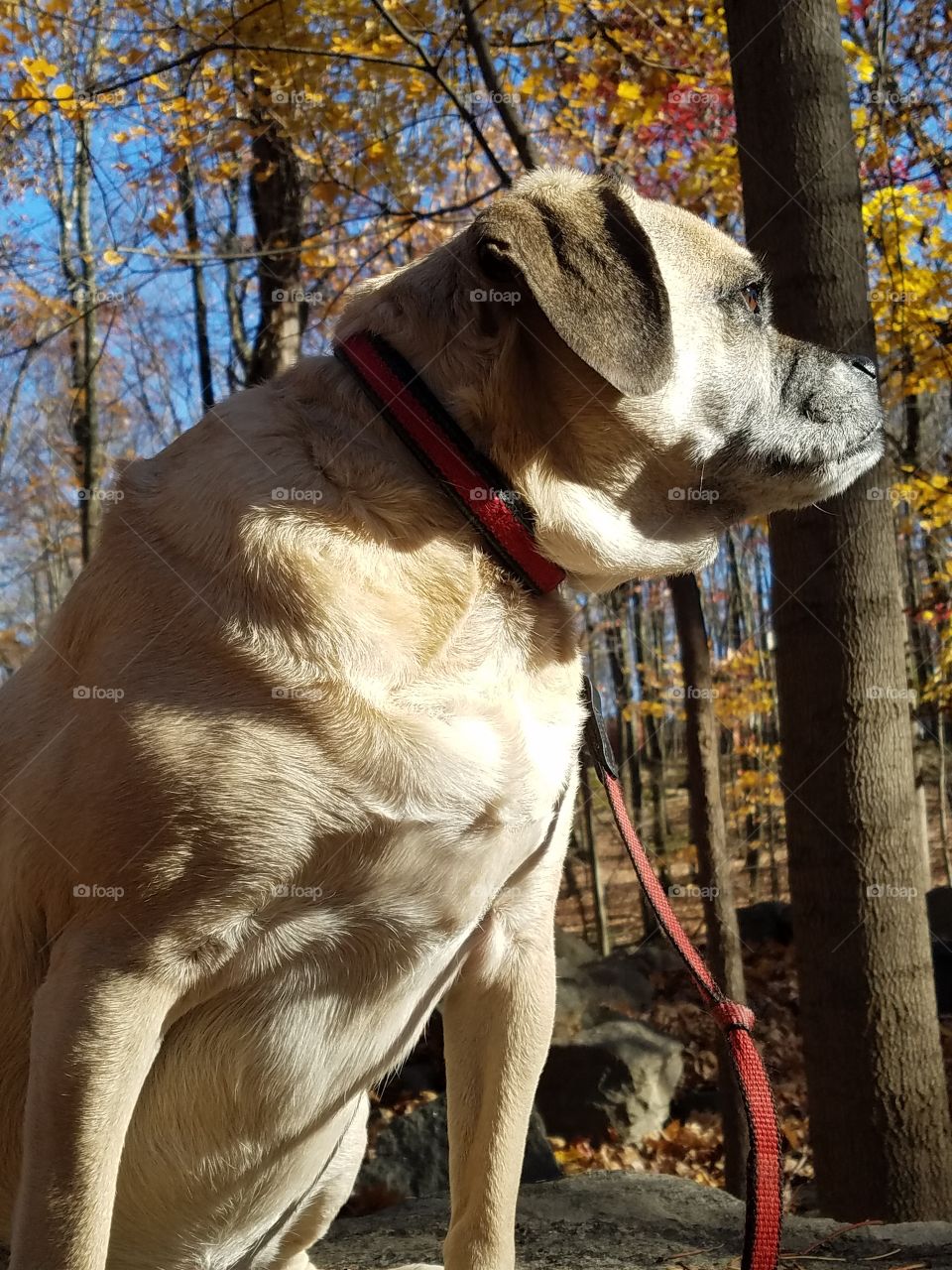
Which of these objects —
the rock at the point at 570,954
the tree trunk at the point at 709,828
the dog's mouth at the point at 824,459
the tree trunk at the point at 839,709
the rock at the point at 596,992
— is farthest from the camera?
the rock at the point at 570,954

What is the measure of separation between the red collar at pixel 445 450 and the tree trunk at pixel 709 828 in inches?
133

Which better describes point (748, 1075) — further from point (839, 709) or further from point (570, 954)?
point (570, 954)

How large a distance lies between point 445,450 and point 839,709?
2.67 metres

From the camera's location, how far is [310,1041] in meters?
2.12

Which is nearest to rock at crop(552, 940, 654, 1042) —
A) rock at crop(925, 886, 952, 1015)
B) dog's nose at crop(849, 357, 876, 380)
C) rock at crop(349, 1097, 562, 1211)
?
rock at crop(349, 1097, 562, 1211)

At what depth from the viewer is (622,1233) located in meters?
3.47

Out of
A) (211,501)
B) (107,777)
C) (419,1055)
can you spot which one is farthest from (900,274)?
(419,1055)

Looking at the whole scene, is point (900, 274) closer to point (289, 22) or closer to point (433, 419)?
point (289, 22)

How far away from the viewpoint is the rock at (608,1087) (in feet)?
24.9

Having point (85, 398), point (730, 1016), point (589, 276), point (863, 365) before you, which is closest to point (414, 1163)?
point (730, 1016)

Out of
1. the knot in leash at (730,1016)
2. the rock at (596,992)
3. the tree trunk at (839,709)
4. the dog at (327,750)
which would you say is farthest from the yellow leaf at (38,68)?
the rock at (596,992)

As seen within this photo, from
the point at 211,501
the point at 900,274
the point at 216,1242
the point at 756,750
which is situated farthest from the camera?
the point at 756,750

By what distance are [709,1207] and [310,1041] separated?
2.30 metres

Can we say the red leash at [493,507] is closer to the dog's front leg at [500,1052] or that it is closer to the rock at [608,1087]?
the dog's front leg at [500,1052]
